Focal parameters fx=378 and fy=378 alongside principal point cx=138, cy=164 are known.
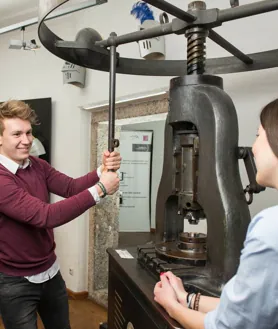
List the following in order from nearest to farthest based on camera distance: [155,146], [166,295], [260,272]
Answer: [260,272]
[166,295]
[155,146]

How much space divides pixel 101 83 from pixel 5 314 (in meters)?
1.94

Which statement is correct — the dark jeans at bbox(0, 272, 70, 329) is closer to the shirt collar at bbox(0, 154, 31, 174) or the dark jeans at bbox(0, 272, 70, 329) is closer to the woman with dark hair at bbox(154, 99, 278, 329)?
the shirt collar at bbox(0, 154, 31, 174)

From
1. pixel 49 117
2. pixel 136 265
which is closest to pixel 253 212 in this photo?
pixel 136 265

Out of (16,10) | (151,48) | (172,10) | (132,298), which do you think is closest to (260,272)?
(132,298)

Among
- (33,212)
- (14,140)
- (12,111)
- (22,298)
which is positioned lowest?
(22,298)

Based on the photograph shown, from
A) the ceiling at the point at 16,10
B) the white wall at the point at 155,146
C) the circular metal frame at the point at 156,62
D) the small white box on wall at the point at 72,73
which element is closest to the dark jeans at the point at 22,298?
the circular metal frame at the point at 156,62

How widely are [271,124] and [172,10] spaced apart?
48cm

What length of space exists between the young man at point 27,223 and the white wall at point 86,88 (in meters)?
0.85

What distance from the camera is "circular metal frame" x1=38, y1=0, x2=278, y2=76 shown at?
3.60 ft

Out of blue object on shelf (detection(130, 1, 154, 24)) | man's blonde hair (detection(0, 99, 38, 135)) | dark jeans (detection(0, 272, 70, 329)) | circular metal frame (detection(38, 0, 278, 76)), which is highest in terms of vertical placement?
blue object on shelf (detection(130, 1, 154, 24))

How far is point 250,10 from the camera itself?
1063 millimetres

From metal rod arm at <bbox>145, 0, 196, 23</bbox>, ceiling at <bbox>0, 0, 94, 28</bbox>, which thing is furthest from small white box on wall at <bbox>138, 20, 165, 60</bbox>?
ceiling at <bbox>0, 0, 94, 28</bbox>

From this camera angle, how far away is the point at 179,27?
121 centimetres

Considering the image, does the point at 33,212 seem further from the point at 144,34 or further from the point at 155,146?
the point at 155,146
